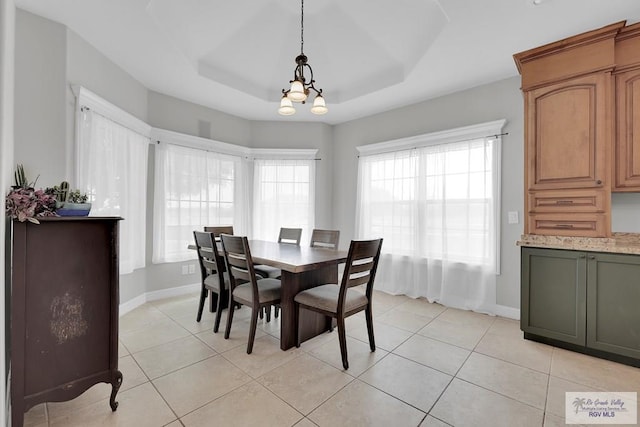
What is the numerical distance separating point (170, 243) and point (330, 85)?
9.90 feet

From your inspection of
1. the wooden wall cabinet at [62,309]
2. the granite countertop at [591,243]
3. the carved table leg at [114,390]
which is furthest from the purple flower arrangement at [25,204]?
the granite countertop at [591,243]

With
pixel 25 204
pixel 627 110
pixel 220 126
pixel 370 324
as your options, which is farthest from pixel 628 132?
pixel 220 126

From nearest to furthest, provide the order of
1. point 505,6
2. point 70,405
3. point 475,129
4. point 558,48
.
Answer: point 70,405 → point 505,6 → point 558,48 → point 475,129

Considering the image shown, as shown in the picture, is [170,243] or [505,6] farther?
[170,243]

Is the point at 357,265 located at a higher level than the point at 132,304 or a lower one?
higher

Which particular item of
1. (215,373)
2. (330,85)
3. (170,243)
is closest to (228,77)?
(330,85)

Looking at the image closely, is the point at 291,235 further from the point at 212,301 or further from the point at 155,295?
the point at 155,295

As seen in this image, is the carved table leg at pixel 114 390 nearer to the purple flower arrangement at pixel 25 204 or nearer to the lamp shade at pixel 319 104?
the purple flower arrangement at pixel 25 204

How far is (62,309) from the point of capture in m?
1.53

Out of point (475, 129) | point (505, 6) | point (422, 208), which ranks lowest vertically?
point (422, 208)

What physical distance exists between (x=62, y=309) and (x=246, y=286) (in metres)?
1.24

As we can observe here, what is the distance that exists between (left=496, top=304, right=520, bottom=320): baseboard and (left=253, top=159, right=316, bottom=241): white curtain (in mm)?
2731

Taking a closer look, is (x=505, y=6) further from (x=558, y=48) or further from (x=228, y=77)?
(x=228, y=77)

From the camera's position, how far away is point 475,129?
3.39m
